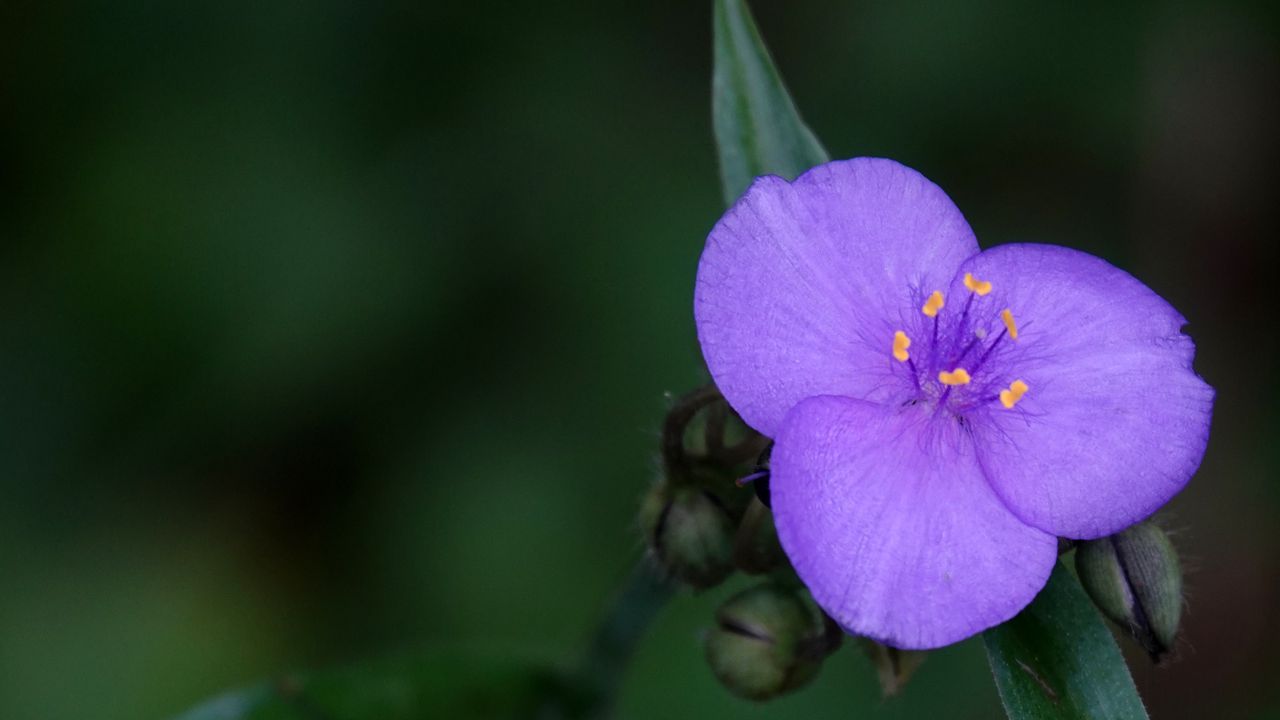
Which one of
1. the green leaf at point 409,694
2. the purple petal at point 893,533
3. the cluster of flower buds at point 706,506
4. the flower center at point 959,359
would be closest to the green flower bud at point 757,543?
the cluster of flower buds at point 706,506

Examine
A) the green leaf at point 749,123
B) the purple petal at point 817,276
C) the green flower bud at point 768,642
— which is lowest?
the green flower bud at point 768,642

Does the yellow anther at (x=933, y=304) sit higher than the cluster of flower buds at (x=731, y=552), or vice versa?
the yellow anther at (x=933, y=304)

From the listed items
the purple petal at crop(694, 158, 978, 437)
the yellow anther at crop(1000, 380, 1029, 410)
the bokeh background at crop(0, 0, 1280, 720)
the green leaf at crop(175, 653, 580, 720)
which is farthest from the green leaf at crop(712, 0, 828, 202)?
the bokeh background at crop(0, 0, 1280, 720)

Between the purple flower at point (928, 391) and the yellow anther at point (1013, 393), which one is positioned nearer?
the purple flower at point (928, 391)

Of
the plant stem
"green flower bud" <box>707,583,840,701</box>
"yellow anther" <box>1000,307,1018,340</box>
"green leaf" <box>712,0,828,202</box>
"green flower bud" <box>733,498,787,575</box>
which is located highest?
"green leaf" <box>712,0,828,202</box>

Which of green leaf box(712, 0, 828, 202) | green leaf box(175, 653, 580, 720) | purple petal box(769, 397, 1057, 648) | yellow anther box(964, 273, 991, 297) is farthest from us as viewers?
green leaf box(175, 653, 580, 720)

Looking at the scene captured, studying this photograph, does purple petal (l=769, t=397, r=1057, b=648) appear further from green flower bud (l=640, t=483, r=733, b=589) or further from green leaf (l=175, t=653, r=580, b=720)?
green leaf (l=175, t=653, r=580, b=720)

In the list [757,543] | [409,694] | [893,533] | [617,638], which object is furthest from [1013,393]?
[409,694]

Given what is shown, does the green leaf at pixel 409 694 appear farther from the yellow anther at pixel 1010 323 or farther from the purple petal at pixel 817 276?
the yellow anther at pixel 1010 323

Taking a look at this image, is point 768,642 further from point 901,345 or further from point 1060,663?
point 901,345
